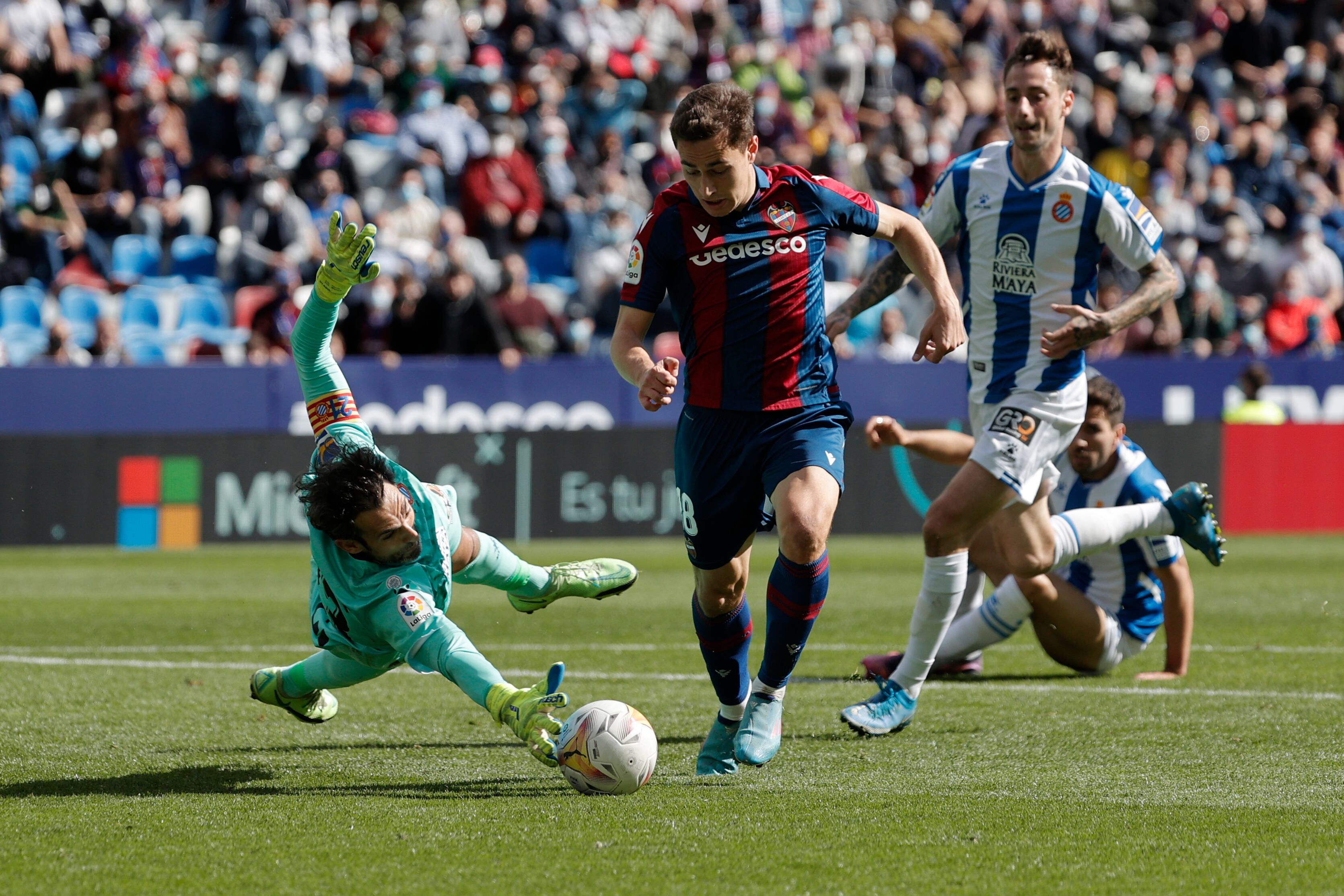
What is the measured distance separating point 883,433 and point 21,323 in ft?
36.3

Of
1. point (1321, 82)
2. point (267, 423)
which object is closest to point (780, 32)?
point (1321, 82)

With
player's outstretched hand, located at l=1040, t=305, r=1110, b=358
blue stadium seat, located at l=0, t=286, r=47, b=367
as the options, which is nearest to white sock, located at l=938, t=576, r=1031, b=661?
player's outstretched hand, located at l=1040, t=305, r=1110, b=358

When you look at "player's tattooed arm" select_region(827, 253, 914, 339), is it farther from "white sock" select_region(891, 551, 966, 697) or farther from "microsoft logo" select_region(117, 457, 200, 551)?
"microsoft logo" select_region(117, 457, 200, 551)

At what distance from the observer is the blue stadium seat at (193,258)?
16.2 meters

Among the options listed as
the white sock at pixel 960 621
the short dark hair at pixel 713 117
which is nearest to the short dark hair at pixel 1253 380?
the white sock at pixel 960 621

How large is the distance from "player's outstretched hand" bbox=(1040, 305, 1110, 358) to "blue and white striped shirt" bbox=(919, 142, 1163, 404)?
0.22 m

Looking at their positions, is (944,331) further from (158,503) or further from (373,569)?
(158,503)

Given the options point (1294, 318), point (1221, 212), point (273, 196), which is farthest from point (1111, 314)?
point (1221, 212)

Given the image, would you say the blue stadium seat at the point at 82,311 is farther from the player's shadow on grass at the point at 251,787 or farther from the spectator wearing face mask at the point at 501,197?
the player's shadow on grass at the point at 251,787

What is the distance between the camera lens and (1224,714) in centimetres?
602

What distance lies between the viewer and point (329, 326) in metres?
5.64

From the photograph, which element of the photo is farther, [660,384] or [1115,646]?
[1115,646]

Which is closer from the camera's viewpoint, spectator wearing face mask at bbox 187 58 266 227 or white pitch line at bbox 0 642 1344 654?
white pitch line at bbox 0 642 1344 654

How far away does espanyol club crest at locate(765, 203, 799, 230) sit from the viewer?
5.23 metres
